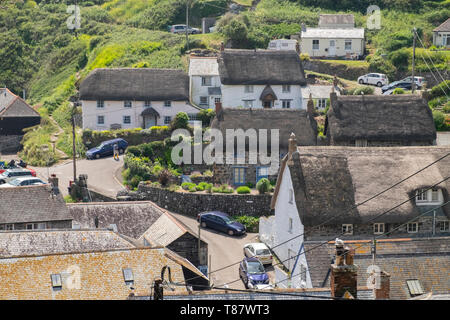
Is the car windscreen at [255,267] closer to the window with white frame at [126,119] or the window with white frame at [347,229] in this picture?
the window with white frame at [347,229]

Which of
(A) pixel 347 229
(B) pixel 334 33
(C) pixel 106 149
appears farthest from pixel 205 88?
(A) pixel 347 229

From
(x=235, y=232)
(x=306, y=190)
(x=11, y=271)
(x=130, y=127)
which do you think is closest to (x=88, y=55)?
(x=130, y=127)

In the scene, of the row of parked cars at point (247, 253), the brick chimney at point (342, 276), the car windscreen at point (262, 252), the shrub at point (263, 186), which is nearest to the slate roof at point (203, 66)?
the shrub at point (263, 186)

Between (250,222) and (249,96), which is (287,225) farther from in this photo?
(249,96)

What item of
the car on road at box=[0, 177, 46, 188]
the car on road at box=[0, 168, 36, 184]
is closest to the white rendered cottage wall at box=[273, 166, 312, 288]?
the car on road at box=[0, 177, 46, 188]
